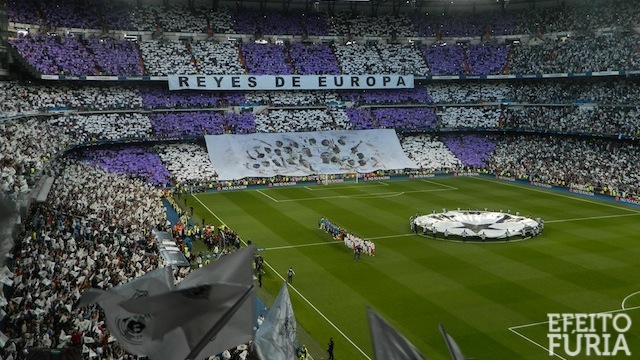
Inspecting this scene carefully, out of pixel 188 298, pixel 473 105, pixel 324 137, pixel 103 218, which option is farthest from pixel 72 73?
pixel 188 298

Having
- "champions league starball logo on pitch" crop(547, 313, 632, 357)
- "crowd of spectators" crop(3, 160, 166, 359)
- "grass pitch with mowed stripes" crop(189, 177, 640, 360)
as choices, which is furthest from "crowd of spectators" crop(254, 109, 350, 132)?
"champions league starball logo on pitch" crop(547, 313, 632, 357)

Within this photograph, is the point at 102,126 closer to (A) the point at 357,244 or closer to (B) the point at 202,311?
(A) the point at 357,244

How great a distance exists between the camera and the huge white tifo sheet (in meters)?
68.5

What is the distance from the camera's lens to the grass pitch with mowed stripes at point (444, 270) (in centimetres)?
2516

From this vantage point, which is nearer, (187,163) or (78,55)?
(187,163)

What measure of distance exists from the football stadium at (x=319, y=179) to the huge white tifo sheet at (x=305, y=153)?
30 cm

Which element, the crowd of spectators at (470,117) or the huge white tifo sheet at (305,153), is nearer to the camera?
the huge white tifo sheet at (305,153)

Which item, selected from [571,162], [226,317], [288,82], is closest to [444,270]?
[226,317]

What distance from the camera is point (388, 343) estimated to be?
278 inches

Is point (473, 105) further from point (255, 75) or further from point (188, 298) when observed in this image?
point (188, 298)

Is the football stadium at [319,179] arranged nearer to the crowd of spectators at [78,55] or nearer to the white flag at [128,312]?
the white flag at [128,312]

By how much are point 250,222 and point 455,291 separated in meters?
21.1

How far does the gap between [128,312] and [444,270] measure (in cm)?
2563

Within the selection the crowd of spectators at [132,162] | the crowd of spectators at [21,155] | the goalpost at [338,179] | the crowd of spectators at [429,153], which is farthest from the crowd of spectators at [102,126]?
the crowd of spectators at [429,153]
